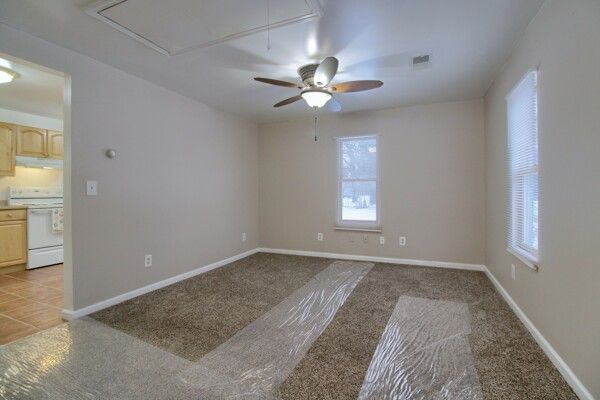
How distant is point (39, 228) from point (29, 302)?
1.89m

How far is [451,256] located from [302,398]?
337 centimetres

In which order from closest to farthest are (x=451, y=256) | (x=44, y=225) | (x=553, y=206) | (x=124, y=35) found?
(x=553, y=206) < (x=124, y=35) < (x=451, y=256) < (x=44, y=225)

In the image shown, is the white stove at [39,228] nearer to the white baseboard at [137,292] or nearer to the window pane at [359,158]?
the white baseboard at [137,292]

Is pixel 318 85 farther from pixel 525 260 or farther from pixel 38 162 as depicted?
pixel 38 162

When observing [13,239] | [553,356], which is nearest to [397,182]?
[553,356]

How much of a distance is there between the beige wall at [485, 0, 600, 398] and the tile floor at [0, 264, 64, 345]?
12.4 ft

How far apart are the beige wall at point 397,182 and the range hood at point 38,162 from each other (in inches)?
136

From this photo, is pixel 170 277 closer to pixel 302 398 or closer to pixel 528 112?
pixel 302 398

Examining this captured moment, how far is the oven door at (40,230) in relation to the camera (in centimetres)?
433

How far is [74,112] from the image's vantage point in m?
2.62

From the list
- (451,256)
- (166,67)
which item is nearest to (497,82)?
(451,256)

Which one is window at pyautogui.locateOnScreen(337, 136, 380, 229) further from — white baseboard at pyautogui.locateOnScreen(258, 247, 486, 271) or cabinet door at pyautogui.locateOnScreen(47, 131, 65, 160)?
cabinet door at pyautogui.locateOnScreen(47, 131, 65, 160)

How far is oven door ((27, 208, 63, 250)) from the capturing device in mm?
4328

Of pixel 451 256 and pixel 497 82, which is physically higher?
pixel 497 82
